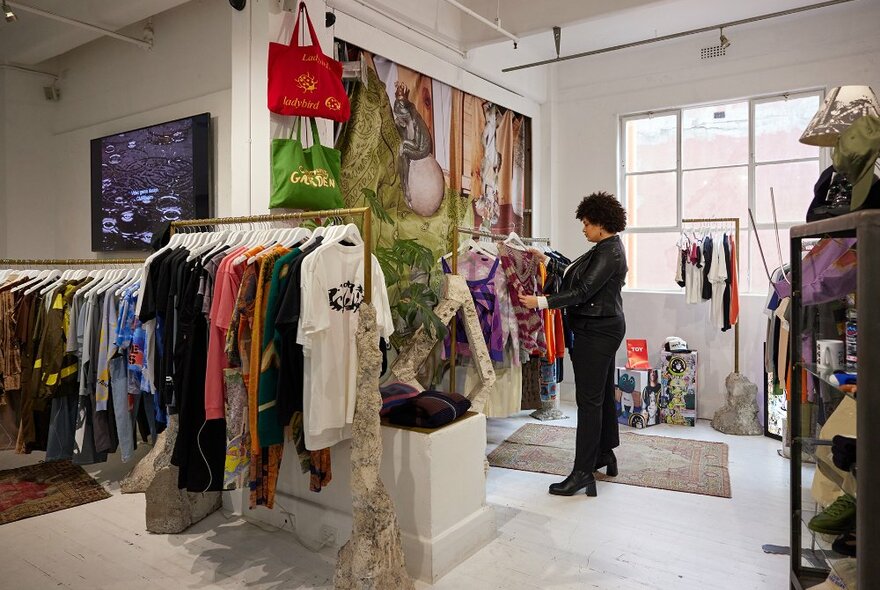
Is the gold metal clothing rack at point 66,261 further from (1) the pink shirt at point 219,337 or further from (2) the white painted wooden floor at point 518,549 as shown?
(1) the pink shirt at point 219,337

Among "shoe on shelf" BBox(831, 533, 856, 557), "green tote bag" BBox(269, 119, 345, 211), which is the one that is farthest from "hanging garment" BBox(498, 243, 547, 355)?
"shoe on shelf" BBox(831, 533, 856, 557)

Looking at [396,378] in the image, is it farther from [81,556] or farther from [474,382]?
[81,556]

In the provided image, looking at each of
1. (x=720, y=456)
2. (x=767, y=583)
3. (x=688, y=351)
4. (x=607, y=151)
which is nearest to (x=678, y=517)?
(x=767, y=583)

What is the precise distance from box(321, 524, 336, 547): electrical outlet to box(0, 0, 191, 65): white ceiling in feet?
10.9

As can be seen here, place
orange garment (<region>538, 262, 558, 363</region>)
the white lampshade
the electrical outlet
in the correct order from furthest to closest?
orange garment (<region>538, 262, 558, 363</region>), the electrical outlet, the white lampshade

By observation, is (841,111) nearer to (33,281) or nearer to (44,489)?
(33,281)

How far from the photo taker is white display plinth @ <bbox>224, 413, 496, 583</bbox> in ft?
8.52

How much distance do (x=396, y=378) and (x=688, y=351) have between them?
122 inches

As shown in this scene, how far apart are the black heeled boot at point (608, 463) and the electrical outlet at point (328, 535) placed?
1.72m

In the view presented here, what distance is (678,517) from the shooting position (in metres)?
3.27

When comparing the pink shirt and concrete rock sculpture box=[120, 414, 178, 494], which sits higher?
the pink shirt

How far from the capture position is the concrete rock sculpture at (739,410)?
4.95m

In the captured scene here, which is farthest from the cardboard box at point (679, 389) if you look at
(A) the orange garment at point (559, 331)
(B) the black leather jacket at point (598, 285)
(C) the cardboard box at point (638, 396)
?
(B) the black leather jacket at point (598, 285)

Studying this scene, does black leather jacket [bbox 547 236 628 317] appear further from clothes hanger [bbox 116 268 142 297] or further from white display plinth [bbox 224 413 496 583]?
clothes hanger [bbox 116 268 142 297]
